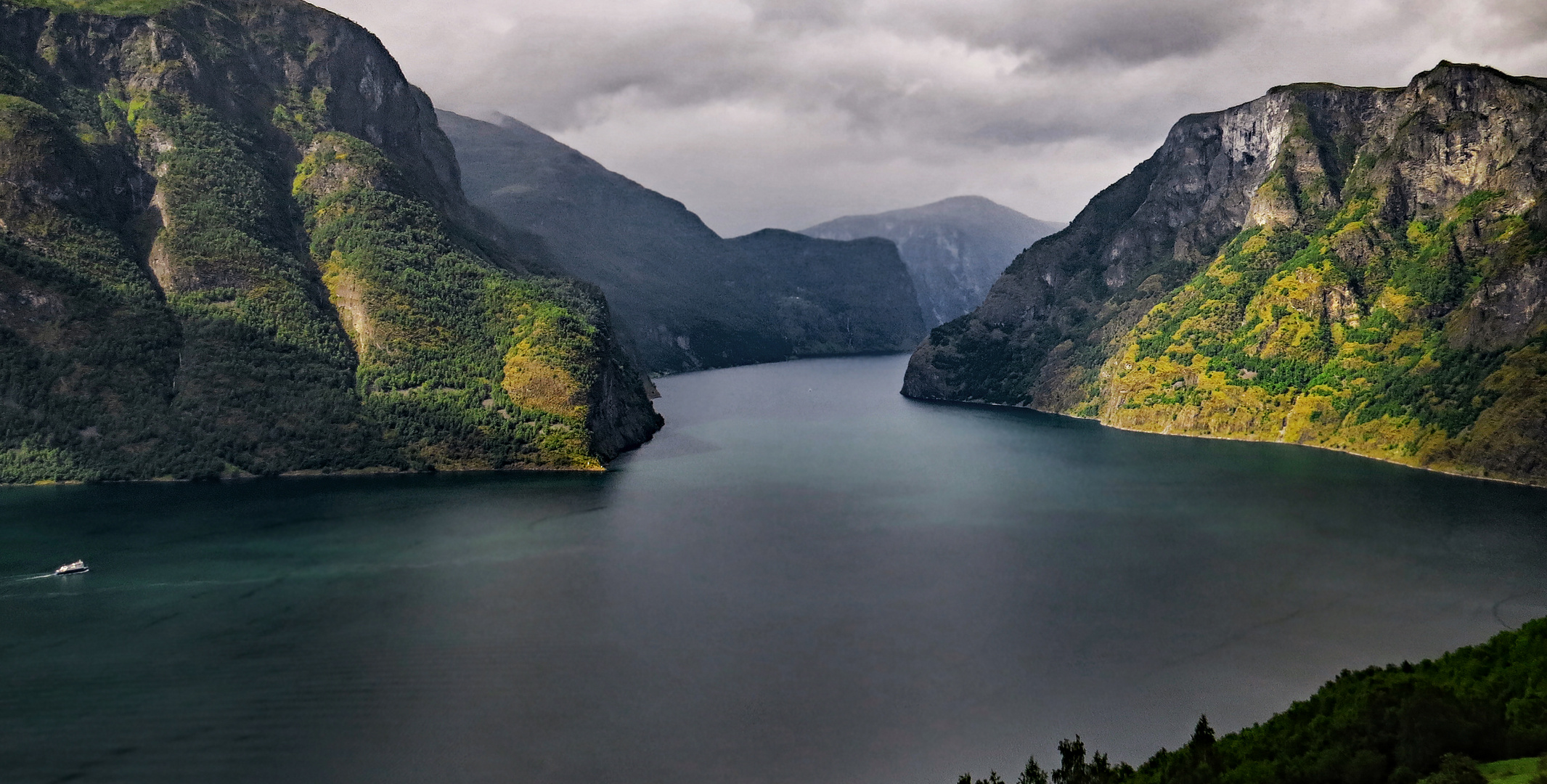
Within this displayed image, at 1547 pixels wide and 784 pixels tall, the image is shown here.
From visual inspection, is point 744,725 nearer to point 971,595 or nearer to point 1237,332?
point 971,595

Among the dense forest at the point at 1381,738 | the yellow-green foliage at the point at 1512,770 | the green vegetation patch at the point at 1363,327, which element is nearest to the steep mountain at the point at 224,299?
the green vegetation patch at the point at 1363,327

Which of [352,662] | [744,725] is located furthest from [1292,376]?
[352,662]

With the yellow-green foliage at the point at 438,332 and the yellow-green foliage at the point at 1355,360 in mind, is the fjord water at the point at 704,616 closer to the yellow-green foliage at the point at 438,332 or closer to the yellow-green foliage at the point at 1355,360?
the yellow-green foliage at the point at 438,332

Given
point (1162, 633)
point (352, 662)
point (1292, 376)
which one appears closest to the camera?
point (352, 662)

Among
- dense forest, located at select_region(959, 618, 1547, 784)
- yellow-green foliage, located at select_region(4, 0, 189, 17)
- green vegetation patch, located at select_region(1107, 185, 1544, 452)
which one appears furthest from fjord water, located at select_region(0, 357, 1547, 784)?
yellow-green foliage, located at select_region(4, 0, 189, 17)

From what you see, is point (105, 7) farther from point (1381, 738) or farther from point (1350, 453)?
point (1350, 453)

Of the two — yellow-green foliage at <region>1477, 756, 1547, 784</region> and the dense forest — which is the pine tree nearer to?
the dense forest

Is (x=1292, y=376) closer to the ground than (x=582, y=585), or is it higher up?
higher up

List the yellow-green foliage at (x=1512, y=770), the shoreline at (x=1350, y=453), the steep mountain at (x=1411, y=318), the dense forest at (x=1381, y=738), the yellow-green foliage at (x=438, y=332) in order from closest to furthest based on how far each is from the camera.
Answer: the yellow-green foliage at (x=1512, y=770) < the dense forest at (x=1381, y=738) < the shoreline at (x=1350, y=453) < the steep mountain at (x=1411, y=318) < the yellow-green foliage at (x=438, y=332)
